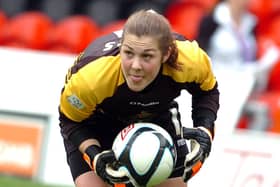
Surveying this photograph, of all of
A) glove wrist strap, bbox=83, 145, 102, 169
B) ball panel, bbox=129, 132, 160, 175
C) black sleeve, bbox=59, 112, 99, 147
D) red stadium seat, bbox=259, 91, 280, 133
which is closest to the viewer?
ball panel, bbox=129, 132, 160, 175

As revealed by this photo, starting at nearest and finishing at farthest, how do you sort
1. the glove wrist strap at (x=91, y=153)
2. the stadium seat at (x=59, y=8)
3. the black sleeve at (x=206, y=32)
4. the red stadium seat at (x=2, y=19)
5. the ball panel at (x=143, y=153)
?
the ball panel at (x=143, y=153), the glove wrist strap at (x=91, y=153), the black sleeve at (x=206, y=32), the stadium seat at (x=59, y=8), the red stadium seat at (x=2, y=19)

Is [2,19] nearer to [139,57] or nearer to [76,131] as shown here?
[76,131]

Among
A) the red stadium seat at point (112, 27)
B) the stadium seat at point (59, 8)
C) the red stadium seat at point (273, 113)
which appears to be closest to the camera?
the red stadium seat at point (273, 113)

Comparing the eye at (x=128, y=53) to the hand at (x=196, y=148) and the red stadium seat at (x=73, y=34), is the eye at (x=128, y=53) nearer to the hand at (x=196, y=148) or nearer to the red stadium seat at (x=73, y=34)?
the hand at (x=196, y=148)

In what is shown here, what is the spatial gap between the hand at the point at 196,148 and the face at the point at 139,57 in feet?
1.86

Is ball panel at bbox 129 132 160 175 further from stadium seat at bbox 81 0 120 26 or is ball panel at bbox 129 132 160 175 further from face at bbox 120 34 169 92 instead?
stadium seat at bbox 81 0 120 26

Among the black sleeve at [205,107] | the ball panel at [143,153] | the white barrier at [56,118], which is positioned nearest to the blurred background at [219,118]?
the white barrier at [56,118]

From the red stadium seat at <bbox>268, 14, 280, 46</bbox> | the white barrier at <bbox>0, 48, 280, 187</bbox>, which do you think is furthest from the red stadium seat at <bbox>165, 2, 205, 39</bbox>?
the white barrier at <bbox>0, 48, 280, 187</bbox>

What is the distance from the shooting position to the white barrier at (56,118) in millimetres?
9625

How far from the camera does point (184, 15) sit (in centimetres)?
1179

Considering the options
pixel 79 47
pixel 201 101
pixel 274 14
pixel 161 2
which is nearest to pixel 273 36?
pixel 274 14

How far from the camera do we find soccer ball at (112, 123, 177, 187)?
616 cm

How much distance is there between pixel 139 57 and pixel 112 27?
5457 mm

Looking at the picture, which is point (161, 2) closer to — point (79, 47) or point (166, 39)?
point (79, 47)
